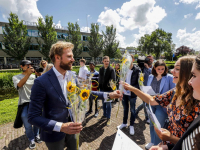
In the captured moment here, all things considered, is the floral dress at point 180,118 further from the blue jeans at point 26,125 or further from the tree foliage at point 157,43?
the tree foliage at point 157,43

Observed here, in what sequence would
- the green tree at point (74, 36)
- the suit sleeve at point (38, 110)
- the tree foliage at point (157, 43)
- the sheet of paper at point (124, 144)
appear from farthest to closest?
1. the tree foliage at point (157, 43)
2. the green tree at point (74, 36)
3. the suit sleeve at point (38, 110)
4. the sheet of paper at point (124, 144)

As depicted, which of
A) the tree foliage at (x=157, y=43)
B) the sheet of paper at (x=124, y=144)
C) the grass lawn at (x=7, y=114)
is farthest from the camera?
the tree foliage at (x=157, y=43)

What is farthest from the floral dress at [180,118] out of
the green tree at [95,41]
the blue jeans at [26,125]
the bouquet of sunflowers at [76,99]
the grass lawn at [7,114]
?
the green tree at [95,41]

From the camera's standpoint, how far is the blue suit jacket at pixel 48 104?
146 cm

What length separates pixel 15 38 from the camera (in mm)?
19609

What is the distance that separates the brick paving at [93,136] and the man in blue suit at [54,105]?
136 cm

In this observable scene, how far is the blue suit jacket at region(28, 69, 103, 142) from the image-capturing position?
1.46 metres

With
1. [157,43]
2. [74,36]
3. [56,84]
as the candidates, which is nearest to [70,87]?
[56,84]

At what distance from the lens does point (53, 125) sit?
1.43 metres

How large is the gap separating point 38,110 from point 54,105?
0.22 meters

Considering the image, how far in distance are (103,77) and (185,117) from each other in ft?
10.1

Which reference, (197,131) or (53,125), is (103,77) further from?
(197,131)

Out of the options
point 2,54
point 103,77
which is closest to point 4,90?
point 103,77

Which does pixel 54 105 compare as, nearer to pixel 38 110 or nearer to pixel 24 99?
pixel 38 110
